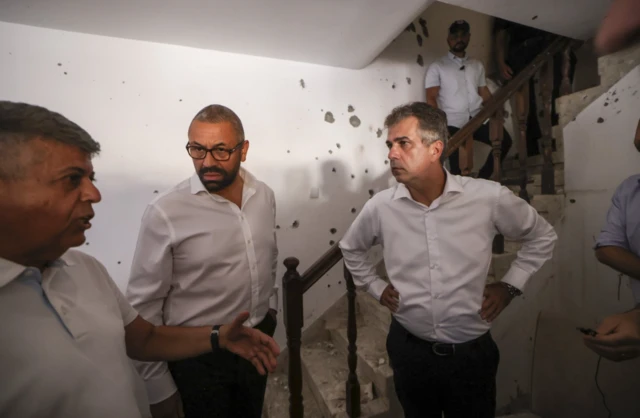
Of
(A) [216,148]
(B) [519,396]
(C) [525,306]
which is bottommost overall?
(B) [519,396]

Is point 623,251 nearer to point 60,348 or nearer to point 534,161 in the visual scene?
point 60,348

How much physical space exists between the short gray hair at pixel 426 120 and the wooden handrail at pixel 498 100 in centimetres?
56

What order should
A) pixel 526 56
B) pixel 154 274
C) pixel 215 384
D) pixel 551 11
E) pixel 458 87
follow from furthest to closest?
1. pixel 526 56
2. pixel 458 87
3. pixel 551 11
4. pixel 215 384
5. pixel 154 274

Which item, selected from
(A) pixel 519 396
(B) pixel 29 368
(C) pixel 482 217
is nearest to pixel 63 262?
(B) pixel 29 368

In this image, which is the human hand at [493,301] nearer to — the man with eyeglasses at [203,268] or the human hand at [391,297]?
the human hand at [391,297]

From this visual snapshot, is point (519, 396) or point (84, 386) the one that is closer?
point (84, 386)

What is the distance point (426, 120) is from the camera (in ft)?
3.89

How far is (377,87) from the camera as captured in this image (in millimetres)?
2471

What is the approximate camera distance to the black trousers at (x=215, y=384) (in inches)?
44.8

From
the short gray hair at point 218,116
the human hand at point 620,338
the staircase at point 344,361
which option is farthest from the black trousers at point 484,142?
the short gray hair at point 218,116

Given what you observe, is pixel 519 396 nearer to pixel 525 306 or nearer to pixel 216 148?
pixel 525 306

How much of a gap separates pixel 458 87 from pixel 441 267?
1.97m

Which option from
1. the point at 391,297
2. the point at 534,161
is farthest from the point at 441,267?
the point at 534,161

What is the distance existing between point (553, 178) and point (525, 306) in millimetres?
951
